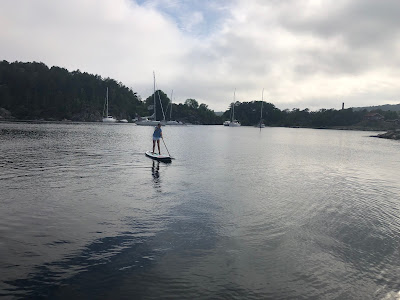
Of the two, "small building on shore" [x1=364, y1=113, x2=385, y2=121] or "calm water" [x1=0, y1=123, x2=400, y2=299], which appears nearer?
"calm water" [x1=0, y1=123, x2=400, y2=299]

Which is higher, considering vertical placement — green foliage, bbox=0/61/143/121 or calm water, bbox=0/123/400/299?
green foliage, bbox=0/61/143/121

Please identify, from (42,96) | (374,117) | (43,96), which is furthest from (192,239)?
(374,117)

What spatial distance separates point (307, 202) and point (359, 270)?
22.3ft

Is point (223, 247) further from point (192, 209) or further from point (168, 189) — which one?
point (168, 189)

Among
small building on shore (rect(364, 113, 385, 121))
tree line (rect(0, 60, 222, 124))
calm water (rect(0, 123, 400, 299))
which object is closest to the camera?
calm water (rect(0, 123, 400, 299))

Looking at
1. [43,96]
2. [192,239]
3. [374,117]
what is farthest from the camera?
[374,117]

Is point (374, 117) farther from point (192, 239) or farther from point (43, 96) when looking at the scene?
point (192, 239)

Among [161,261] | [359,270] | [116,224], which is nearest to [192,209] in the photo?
[116,224]

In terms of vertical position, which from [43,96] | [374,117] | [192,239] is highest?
[43,96]

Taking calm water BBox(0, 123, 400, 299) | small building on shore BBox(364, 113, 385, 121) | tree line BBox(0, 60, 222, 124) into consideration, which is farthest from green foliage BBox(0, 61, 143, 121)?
calm water BBox(0, 123, 400, 299)

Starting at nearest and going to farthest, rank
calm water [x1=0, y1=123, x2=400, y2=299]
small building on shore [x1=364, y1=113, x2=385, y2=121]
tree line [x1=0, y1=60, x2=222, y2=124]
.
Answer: calm water [x1=0, y1=123, x2=400, y2=299], tree line [x1=0, y1=60, x2=222, y2=124], small building on shore [x1=364, y1=113, x2=385, y2=121]

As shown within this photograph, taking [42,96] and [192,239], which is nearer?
[192,239]

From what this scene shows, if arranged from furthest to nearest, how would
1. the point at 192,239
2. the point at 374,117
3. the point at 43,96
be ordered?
the point at 374,117 < the point at 43,96 < the point at 192,239

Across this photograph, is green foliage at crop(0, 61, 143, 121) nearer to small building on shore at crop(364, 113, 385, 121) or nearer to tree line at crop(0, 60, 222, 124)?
tree line at crop(0, 60, 222, 124)
